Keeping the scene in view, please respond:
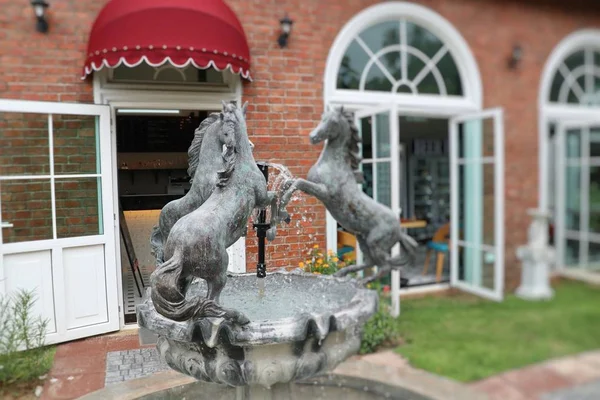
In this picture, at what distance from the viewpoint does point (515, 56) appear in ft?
7.79

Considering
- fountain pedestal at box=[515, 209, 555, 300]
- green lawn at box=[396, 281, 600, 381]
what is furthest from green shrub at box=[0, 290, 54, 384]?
fountain pedestal at box=[515, 209, 555, 300]

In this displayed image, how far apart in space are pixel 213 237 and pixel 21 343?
1.44m

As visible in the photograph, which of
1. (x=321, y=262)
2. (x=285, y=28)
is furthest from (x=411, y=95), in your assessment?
(x=321, y=262)

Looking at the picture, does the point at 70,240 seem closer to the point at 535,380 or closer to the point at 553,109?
the point at 535,380

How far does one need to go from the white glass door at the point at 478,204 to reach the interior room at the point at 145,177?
180 centimetres

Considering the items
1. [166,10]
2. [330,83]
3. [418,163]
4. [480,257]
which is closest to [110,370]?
[166,10]

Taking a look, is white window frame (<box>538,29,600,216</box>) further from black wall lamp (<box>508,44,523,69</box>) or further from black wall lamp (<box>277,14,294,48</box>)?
black wall lamp (<box>277,14,294,48</box>)

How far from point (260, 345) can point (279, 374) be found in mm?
105

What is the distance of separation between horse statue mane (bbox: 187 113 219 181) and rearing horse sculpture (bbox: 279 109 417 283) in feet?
0.84

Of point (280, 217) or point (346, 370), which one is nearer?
point (280, 217)

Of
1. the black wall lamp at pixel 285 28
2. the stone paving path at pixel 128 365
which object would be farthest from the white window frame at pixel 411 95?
the stone paving path at pixel 128 365

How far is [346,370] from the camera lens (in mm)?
2100

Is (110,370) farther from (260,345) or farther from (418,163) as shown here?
(418,163)

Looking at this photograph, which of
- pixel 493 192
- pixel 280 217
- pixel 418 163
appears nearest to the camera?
pixel 280 217
